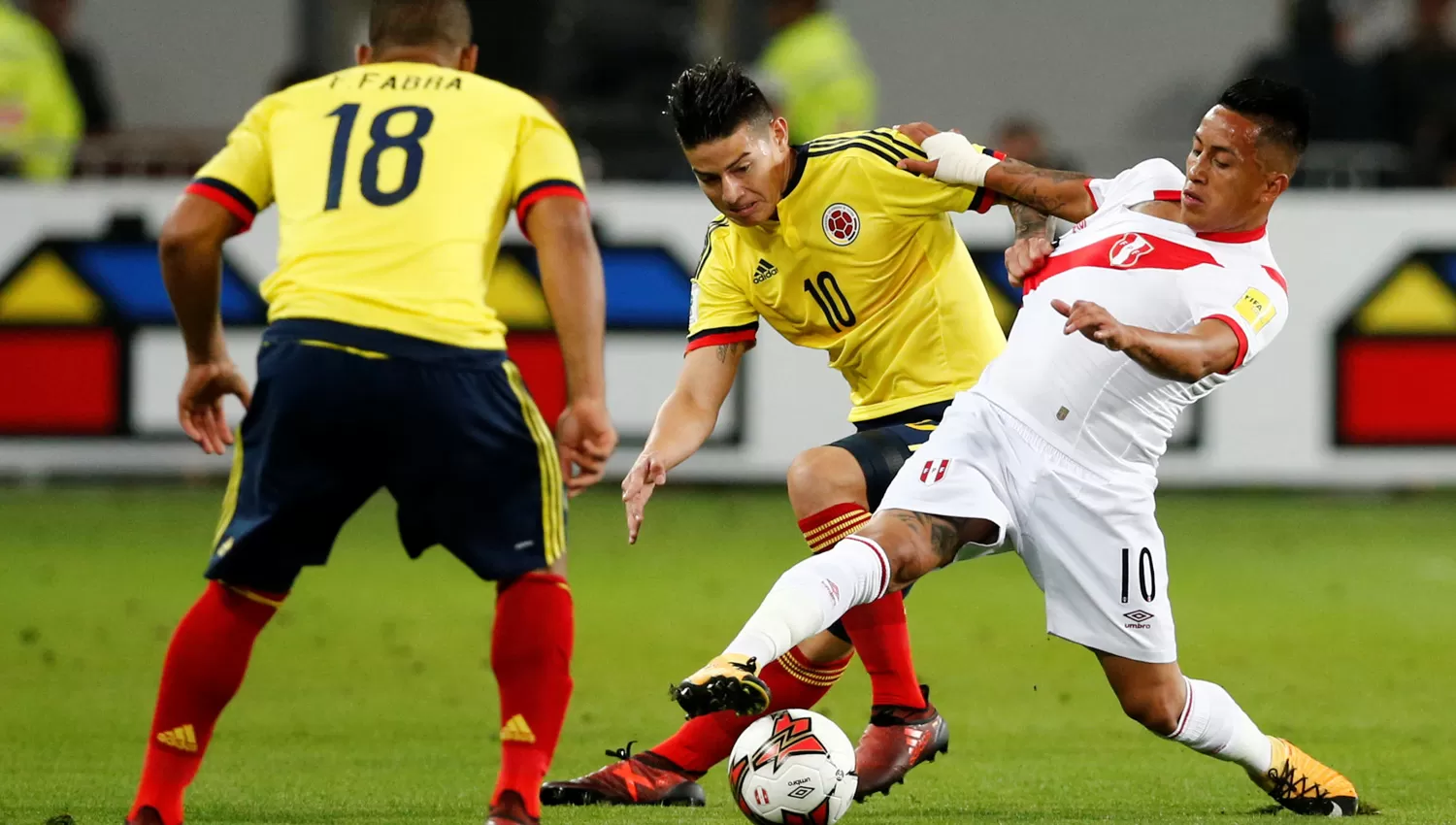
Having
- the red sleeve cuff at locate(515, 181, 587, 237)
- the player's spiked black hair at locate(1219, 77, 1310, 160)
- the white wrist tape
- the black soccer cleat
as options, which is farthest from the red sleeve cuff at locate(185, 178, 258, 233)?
the player's spiked black hair at locate(1219, 77, 1310, 160)

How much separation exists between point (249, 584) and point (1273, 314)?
2.38 m

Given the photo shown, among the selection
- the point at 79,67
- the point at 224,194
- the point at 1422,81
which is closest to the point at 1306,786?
the point at 224,194

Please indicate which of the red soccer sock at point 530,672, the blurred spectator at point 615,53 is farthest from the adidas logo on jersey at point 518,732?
the blurred spectator at point 615,53

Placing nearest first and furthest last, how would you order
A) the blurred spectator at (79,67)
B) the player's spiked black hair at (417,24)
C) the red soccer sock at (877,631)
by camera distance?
1. the player's spiked black hair at (417,24)
2. the red soccer sock at (877,631)
3. the blurred spectator at (79,67)

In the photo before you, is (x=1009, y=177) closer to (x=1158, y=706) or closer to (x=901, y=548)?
(x=901, y=548)

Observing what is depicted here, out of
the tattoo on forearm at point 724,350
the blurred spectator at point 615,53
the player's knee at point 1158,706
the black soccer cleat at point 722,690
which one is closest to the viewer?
the black soccer cleat at point 722,690

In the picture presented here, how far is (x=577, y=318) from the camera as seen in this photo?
4336 millimetres

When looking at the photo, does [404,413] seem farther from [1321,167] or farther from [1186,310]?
[1321,167]

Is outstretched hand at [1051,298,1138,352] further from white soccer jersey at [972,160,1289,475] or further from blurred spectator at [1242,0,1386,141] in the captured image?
blurred spectator at [1242,0,1386,141]

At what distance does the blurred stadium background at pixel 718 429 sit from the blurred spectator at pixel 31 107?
20mm

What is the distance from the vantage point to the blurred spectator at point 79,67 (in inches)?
519

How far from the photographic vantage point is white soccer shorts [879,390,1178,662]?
4.94 m

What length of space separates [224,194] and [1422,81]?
1076 centimetres

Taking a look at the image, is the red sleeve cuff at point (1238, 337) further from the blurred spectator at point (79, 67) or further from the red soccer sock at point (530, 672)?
the blurred spectator at point (79, 67)
